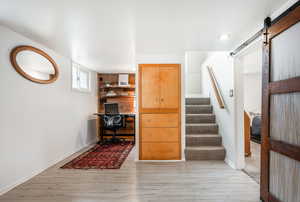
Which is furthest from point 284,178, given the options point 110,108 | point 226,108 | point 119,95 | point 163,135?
point 119,95

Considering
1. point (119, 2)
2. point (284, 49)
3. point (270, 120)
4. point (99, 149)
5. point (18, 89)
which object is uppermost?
point (119, 2)

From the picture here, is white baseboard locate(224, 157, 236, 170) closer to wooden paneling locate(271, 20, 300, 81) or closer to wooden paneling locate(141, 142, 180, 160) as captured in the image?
wooden paneling locate(141, 142, 180, 160)

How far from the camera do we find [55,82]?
10.8ft

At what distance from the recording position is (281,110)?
5.51 feet

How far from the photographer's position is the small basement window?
431 centimetres

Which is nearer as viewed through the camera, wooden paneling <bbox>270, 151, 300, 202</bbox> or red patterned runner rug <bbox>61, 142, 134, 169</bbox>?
wooden paneling <bbox>270, 151, 300, 202</bbox>

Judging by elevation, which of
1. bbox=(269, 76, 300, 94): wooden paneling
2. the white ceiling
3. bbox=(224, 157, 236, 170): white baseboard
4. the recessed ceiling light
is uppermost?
the white ceiling

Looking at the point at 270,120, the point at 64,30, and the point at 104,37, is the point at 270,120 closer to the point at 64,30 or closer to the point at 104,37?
the point at 104,37

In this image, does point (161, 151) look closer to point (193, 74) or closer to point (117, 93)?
point (117, 93)

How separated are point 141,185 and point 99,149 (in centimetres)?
228

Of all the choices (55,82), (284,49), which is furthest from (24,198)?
(284,49)

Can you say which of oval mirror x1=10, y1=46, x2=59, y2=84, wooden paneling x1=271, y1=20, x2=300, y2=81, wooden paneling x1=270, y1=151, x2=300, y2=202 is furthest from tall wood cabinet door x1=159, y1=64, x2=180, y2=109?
oval mirror x1=10, y1=46, x2=59, y2=84

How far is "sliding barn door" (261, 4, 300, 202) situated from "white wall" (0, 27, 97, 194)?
313 cm

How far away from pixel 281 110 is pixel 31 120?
3.26m
